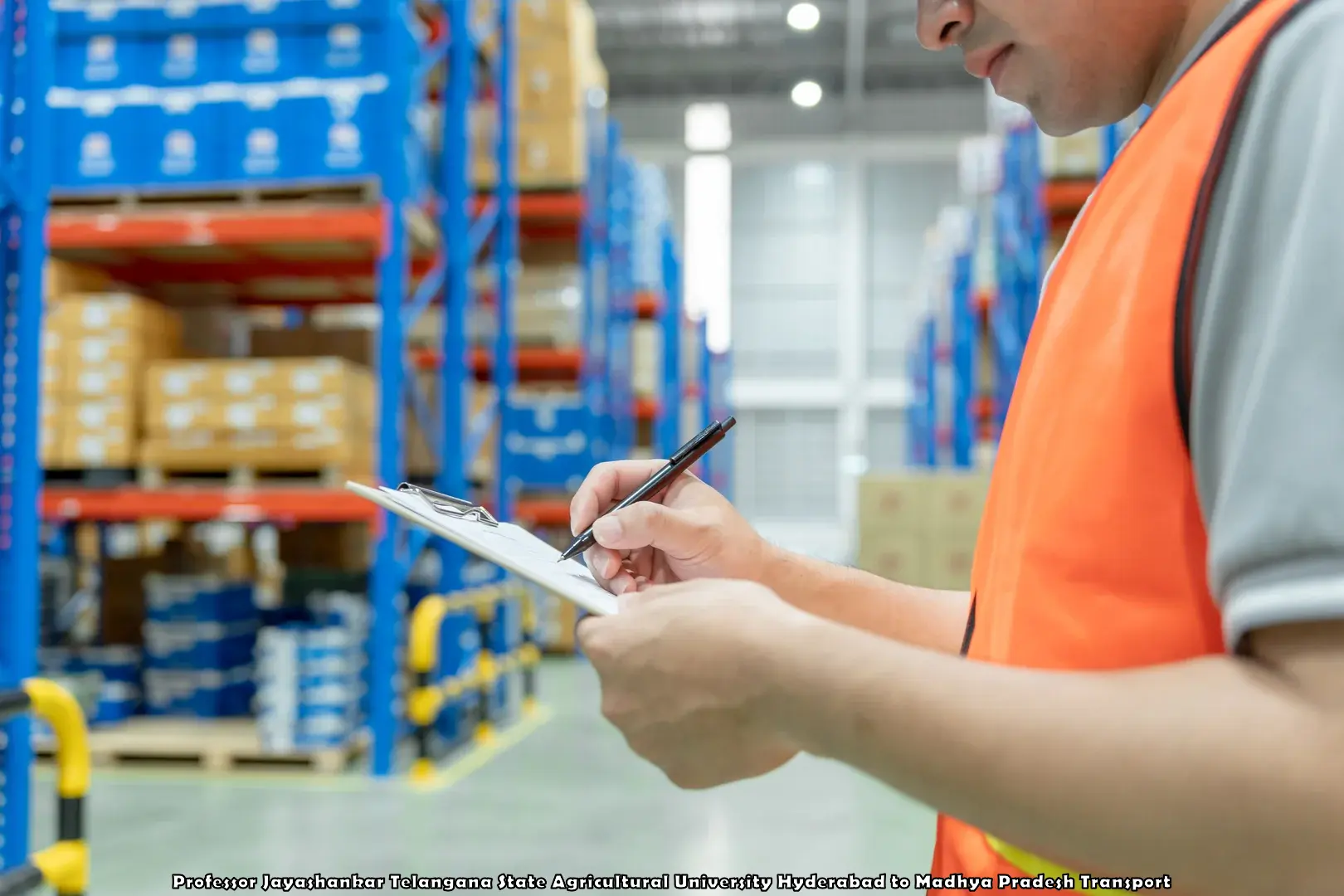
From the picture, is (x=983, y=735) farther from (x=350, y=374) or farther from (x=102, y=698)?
(x=102, y=698)

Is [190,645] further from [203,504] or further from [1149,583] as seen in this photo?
[1149,583]

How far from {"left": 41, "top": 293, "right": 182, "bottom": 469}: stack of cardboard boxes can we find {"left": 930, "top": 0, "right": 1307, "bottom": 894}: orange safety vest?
555cm

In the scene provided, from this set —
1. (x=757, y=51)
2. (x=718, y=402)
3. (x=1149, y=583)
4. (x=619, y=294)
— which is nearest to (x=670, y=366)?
(x=619, y=294)

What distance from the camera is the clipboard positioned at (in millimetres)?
829

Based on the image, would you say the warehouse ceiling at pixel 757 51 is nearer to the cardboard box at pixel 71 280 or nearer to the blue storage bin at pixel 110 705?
the cardboard box at pixel 71 280

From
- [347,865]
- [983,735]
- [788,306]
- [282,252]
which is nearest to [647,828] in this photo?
A: [347,865]

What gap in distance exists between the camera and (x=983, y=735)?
0.53 meters

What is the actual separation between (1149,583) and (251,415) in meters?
5.21

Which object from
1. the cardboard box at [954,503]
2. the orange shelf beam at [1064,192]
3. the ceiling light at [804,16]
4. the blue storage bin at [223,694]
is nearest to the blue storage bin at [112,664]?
the blue storage bin at [223,694]

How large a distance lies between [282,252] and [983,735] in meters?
6.13

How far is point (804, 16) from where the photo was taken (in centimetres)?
1911

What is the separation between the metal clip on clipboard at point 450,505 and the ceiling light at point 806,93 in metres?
21.4

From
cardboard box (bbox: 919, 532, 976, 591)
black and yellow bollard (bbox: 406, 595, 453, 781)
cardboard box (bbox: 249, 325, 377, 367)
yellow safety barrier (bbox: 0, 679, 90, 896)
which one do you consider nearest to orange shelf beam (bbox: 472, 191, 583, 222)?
cardboard box (bbox: 249, 325, 377, 367)

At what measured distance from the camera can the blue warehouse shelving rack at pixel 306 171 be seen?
5.12 meters
